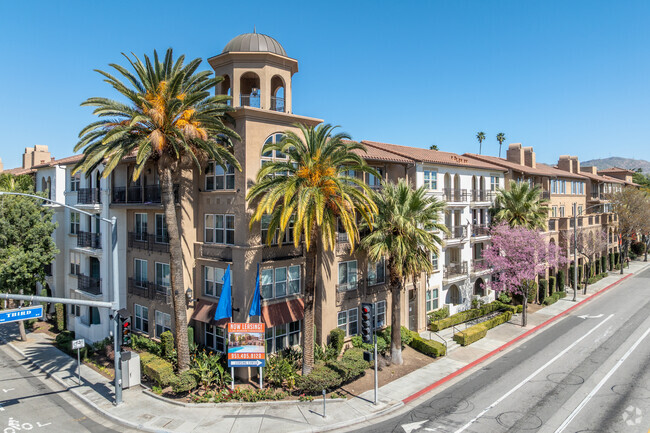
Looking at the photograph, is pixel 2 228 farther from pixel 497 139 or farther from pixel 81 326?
pixel 497 139

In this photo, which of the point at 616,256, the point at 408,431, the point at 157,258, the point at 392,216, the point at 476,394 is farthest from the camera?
the point at 616,256

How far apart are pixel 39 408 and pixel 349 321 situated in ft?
54.1

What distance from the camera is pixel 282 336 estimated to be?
966 inches

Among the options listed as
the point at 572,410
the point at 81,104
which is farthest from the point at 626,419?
the point at 81,104

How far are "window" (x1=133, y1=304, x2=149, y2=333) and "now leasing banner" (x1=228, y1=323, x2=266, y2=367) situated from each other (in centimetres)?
1067

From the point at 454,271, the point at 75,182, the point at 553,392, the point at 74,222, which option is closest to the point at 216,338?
the point at 74,222

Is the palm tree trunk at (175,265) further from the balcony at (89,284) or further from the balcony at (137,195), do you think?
the balcony at (89,284)

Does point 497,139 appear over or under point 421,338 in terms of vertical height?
over

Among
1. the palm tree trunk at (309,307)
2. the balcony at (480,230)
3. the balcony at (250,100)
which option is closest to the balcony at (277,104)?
the balcony at (250,100)

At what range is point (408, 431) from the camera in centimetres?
1731

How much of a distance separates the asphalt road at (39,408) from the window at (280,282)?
30.1 ft

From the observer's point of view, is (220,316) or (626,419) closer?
(626,419)

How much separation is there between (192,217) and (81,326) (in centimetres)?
1307

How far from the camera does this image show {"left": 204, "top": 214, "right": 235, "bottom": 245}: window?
2417 centimetres
